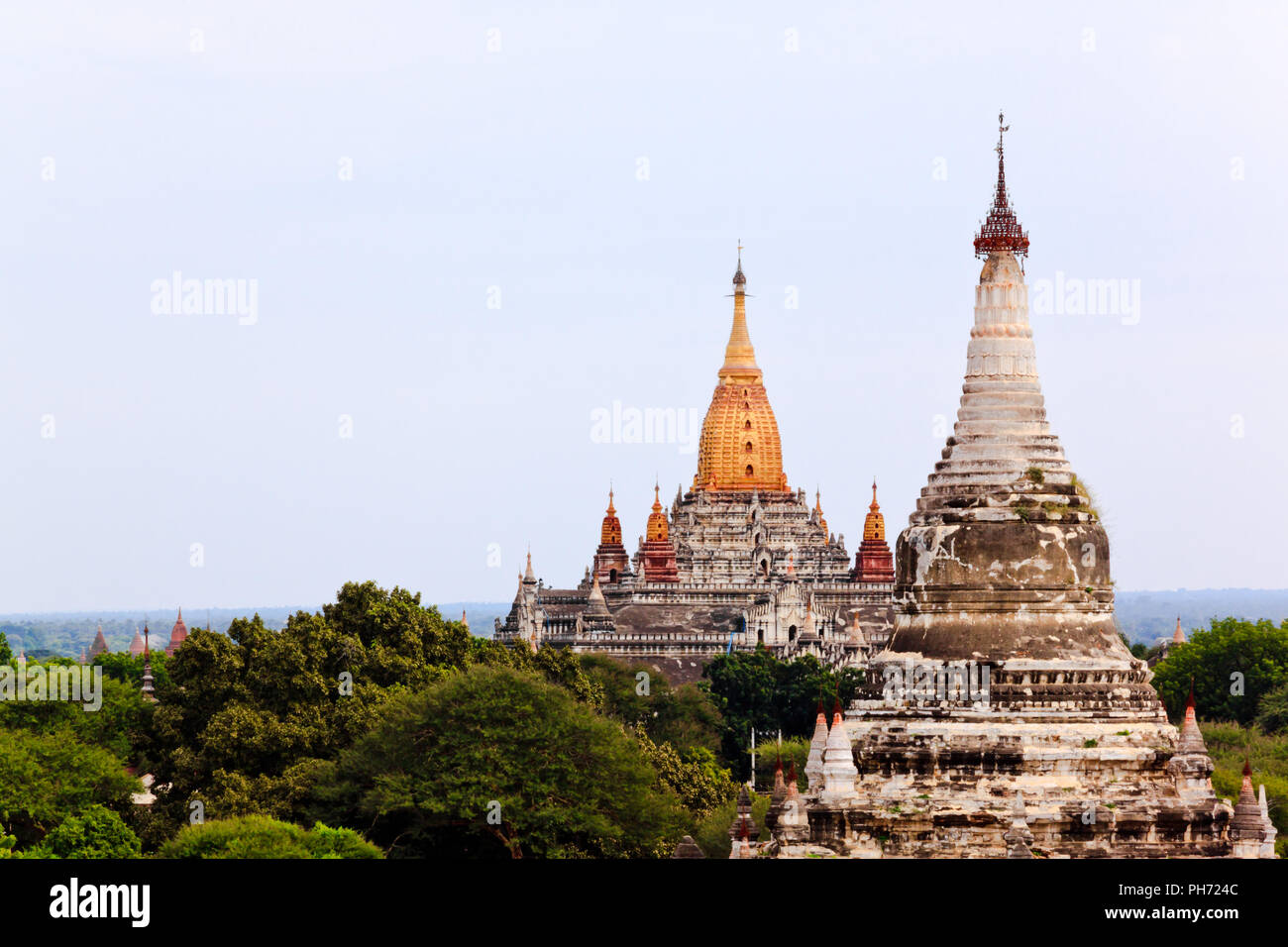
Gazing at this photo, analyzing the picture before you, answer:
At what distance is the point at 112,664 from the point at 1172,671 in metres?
39.7

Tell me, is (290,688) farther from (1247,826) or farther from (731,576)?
(731,576)

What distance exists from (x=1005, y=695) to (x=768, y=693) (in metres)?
51.4

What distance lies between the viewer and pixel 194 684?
74.8 meters

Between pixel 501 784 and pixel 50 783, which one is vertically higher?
pixel 501 784

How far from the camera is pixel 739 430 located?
156000mm

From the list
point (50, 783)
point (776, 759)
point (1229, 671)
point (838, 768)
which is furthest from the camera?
point (1229, 671)

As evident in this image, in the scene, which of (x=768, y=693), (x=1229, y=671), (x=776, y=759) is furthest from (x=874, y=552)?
(x=776, y=759)

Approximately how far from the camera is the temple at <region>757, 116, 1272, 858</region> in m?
54.4

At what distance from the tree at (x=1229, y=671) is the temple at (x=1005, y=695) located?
3219 centimetres

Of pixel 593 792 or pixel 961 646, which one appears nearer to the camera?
pixel 961 646

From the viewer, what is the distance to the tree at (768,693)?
101 metres
